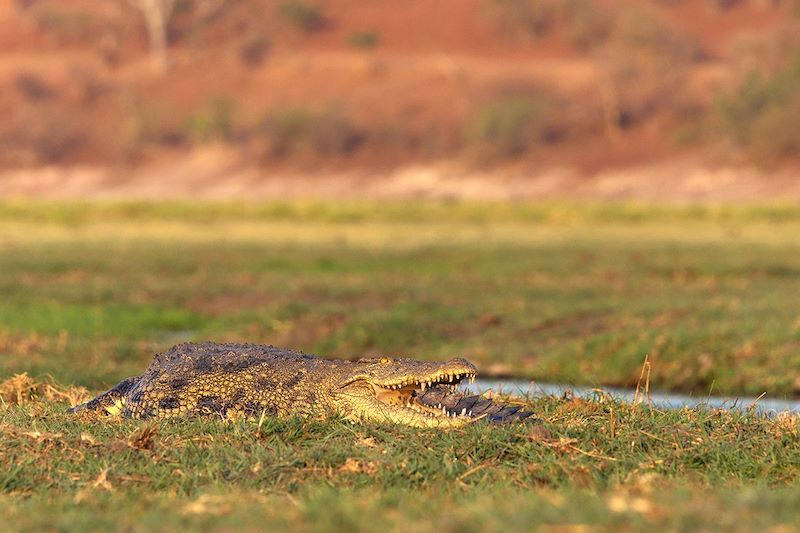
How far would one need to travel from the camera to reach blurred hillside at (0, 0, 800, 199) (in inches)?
2047

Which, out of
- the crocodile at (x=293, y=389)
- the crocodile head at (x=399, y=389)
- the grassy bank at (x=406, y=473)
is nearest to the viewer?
the grassy bank at (x=406, y=473)

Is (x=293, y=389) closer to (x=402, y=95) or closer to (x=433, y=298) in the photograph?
(x=433, y=298)

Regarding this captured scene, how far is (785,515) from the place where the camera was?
5.45 m

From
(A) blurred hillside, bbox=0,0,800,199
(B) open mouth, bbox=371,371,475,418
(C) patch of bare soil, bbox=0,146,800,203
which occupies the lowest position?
(C) patch of bare soil, bbox=0,146,800,203

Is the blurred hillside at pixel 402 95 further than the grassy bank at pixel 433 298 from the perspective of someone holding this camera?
Yes

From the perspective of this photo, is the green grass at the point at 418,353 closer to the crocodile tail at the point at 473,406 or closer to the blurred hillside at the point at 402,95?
the crocodile tail at the point at 473,406

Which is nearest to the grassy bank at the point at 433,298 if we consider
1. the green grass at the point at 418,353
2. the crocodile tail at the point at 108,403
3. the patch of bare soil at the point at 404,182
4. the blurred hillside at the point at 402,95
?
the green grass at the point at 418,353

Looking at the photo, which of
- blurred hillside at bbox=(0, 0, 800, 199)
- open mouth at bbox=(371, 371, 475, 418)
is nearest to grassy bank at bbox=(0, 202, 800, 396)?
open mouth at bbox=(371, 371, 475, 418)

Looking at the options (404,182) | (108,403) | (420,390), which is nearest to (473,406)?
(420,390)

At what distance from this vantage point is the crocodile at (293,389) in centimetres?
830

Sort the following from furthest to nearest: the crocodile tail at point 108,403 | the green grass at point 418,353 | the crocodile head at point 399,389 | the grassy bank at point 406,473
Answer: the crocodile tail at point 108,403, the crocodile head at point 399,389, the green grass at point 418,353, the grassy bank at point 406,473

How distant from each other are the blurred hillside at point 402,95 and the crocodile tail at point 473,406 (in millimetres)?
40066

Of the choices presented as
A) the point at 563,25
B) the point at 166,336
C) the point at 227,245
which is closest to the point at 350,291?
the point at 166,336

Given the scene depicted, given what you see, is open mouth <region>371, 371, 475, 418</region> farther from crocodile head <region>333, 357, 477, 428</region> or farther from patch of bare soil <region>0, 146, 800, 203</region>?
patch of bare soil <region>0, 146, 800, 203</region>
